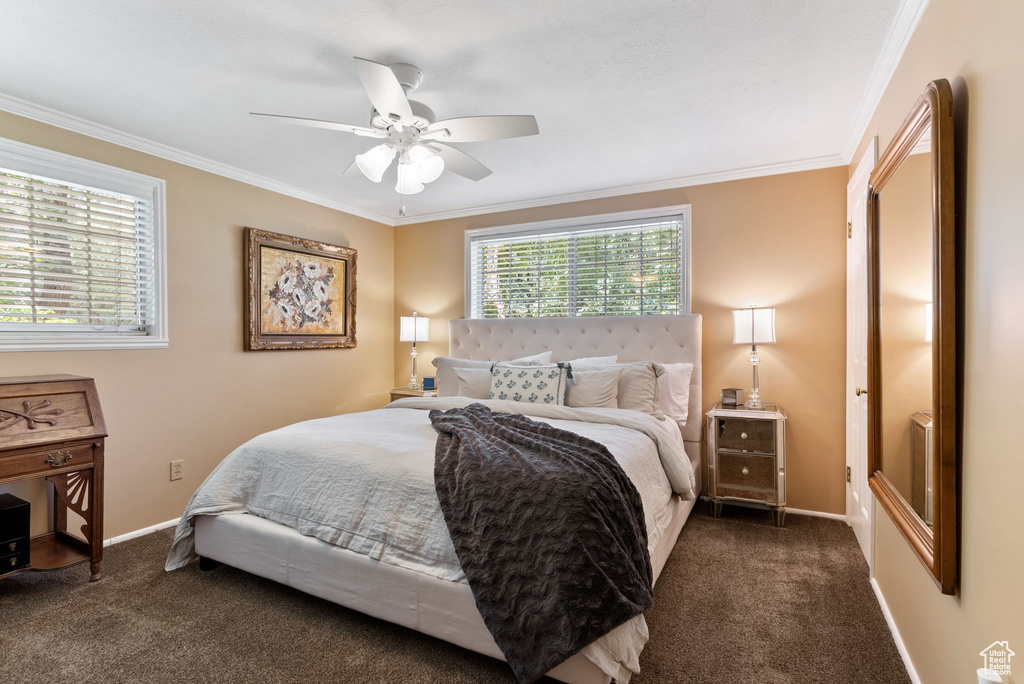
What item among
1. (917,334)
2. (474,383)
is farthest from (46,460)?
(917,334)

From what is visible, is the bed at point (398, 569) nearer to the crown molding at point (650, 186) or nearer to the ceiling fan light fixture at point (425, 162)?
the crown molding at point (650, 186)

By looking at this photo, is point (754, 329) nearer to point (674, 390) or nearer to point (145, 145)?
point (674, 390)

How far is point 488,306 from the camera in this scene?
15.5 feet

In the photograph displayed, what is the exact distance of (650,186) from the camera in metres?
3.95

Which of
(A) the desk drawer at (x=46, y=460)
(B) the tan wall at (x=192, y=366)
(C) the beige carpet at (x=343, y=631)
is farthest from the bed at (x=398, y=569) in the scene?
(B) the tan wall at (x=192, y=366)

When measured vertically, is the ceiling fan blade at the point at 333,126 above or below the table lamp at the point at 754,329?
above

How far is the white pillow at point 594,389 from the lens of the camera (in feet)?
10.6

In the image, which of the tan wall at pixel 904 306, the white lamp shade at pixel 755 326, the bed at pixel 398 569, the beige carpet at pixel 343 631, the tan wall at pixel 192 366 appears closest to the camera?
the tan wall at pixel 904 306

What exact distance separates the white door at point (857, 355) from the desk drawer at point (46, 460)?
151 inches

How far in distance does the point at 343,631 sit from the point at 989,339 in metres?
2.32

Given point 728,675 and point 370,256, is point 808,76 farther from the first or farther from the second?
point 370,256

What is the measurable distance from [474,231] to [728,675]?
12.5 feet

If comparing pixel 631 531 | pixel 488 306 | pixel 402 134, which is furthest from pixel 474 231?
pixel 631 531

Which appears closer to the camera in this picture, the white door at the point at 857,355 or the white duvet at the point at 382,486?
the white duvet at the point at 382,486
